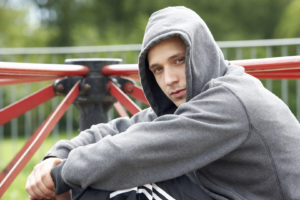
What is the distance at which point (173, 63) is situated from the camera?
1.78 m

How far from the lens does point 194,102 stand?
Answer: 5.10 ft

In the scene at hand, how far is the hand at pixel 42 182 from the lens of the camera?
67.2 inches

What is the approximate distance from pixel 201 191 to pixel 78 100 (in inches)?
44.1

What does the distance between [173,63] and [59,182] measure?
0.54 metres

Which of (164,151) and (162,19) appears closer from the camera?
(164,151)

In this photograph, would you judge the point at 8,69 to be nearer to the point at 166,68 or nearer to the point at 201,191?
the point at 166,68

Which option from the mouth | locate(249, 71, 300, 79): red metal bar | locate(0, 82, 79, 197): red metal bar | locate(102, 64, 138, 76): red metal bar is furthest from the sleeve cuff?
locate(249, 71, 300, 79): red metal bar

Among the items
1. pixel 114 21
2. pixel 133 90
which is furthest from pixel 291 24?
pixel 133 90

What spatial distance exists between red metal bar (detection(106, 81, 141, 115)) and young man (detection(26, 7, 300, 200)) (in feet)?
2.08

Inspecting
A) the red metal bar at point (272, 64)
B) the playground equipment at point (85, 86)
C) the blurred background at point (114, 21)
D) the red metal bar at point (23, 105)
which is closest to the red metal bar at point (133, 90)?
the playground equipment at point (85, 86)

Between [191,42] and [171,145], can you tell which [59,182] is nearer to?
[171,145]

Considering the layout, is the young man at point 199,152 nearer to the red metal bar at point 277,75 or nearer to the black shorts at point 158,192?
the black shorts at point 158,192

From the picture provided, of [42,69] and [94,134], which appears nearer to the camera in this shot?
[94,134]

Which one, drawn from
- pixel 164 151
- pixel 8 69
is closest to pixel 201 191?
pixel 164 151
